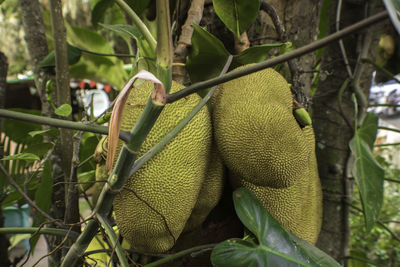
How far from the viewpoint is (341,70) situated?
0.90 metres

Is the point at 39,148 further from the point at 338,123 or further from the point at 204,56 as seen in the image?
the point at 338,123

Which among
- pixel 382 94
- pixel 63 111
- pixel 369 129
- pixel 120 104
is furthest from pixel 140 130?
pixel 382 94

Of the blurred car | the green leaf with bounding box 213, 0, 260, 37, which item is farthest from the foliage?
the blurred car

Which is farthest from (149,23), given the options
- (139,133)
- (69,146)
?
(139,133)

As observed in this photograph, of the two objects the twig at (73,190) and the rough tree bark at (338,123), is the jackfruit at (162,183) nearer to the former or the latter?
the twig at (73,190)

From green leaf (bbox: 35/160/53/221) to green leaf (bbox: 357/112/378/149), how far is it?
0.73m

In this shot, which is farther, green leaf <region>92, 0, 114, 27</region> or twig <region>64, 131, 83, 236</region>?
green leaf <region>92, 0, 114, 27</region>

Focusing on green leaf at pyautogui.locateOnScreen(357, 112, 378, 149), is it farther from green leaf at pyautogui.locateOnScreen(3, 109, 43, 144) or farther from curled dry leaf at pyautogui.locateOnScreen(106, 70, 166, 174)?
green leaf at pyautogui.locateOnScreen(3, 109, 43, 144)

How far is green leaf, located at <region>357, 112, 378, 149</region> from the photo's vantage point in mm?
769

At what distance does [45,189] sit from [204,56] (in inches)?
14.8

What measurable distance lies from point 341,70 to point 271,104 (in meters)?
0.55

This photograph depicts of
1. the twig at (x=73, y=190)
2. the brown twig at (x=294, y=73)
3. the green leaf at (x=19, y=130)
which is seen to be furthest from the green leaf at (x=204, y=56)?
the green leaf at (x=19, y=130)

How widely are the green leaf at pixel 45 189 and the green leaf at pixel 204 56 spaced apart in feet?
1.01

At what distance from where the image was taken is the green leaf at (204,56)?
1.65 feet
